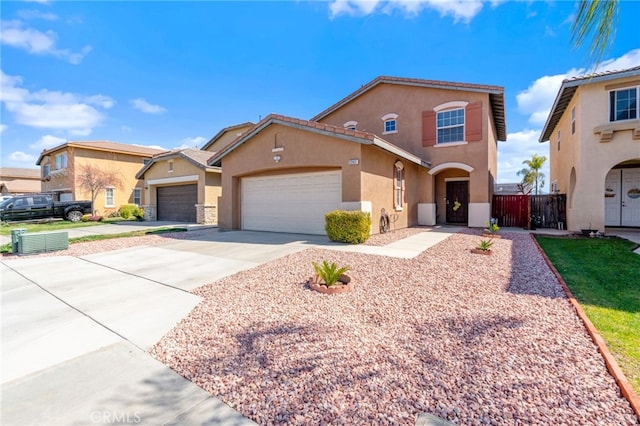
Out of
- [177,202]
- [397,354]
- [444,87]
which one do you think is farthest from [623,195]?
[177,202]

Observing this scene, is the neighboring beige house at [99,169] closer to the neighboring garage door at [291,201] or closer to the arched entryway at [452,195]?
the neighboring garage door at [291,201]

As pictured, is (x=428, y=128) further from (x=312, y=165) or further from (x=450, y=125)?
(x=312, y=165)

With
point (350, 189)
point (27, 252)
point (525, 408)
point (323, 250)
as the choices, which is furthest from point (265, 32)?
point (525, 408)

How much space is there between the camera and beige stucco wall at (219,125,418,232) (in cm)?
1058

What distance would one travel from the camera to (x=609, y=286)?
18.2 ft

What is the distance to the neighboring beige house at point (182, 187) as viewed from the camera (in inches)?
710

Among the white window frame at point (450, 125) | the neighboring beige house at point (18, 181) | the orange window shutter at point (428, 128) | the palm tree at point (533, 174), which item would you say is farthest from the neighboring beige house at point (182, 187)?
the palm tree at point (533, 174)

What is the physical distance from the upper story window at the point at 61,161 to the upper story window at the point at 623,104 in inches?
1454

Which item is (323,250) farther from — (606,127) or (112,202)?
(112,202)

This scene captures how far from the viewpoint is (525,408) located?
2279 mm

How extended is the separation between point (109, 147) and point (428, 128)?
27170mm

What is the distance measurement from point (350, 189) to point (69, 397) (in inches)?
355

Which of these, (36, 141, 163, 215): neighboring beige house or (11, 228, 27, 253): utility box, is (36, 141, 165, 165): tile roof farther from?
(11, 228, 27, 253): utility box

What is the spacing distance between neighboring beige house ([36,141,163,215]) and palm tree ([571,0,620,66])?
98.2 feet
